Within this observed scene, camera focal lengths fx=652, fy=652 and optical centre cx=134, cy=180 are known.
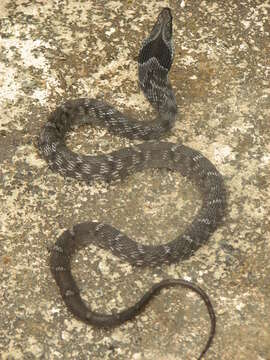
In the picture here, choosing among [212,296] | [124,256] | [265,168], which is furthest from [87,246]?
[265,168]

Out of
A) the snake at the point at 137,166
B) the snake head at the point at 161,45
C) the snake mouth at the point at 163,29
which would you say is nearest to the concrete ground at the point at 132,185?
the snake at the point at 137,166

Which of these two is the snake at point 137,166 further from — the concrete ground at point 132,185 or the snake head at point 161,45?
the concrete ground at point 132,185

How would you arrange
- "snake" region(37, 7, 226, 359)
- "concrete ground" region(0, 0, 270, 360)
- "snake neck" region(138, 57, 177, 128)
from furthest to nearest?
"snake neck" region(138, 57, 177, 128) < "snake" region(37, 7, 226, 359) < "concrete ground" region(0, 0, 270, 360)

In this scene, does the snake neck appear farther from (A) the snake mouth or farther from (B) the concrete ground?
(A) the snake mouth

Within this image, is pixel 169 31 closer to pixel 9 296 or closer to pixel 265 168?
pixel 265 168

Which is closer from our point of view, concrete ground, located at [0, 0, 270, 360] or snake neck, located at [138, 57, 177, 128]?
concrete ground, located at [0, 0, 270, 360]

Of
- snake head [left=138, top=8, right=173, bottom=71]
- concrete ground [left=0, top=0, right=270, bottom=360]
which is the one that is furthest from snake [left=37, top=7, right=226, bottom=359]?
concrete ground [left=0, top=0, right=270, bottom=360]

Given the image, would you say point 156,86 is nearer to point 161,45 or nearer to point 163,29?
point 161,45

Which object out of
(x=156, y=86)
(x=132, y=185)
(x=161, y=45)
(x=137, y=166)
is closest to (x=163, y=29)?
(x=161, y=45)
